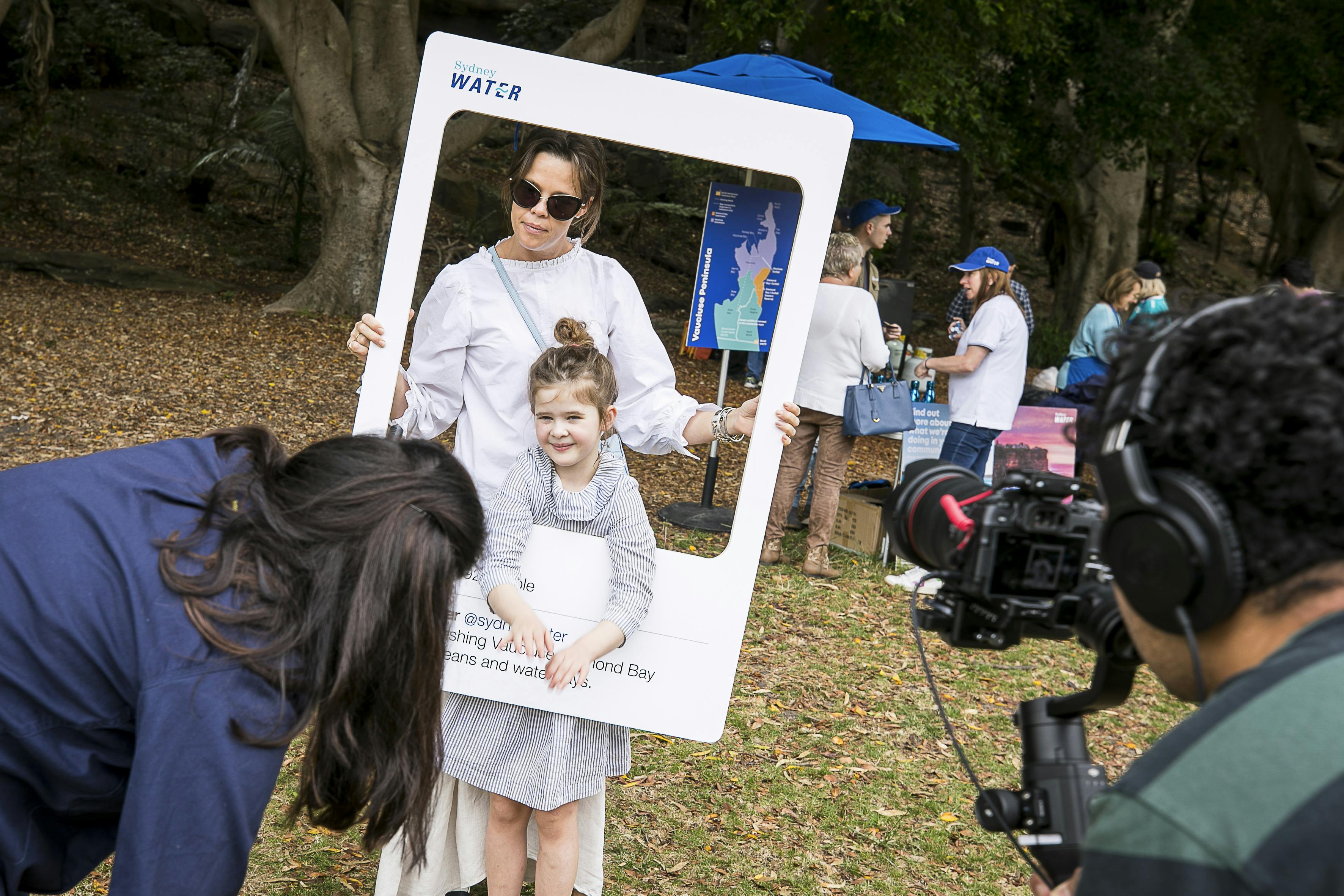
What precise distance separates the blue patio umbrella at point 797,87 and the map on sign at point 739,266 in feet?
3.58

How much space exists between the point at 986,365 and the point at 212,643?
5552 mm

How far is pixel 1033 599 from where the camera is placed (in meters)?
1.45

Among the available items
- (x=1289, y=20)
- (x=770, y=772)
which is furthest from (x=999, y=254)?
(x=1289, y=20)

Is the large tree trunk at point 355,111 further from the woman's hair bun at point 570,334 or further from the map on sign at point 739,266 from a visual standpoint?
the woman's hair bun at point 570,334

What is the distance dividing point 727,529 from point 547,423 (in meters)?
4.79

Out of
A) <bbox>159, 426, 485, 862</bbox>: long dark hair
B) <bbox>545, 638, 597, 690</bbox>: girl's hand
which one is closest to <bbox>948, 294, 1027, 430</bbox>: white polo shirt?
<bbox>545, 638, 597, 690</bbox>: girl's hand

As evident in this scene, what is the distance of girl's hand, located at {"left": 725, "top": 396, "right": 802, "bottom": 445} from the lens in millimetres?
2535

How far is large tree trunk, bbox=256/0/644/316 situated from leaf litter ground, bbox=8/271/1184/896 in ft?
2.72

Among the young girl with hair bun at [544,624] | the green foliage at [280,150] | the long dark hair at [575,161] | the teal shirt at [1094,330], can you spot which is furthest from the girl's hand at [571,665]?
the green foliage at [280,150]

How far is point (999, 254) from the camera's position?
6.39m

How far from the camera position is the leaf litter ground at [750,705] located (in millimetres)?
3514

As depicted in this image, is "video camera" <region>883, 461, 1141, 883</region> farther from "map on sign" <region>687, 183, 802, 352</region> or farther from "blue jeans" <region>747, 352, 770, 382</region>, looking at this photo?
"blue jeans" <region>747, 352, 770, 382</region>

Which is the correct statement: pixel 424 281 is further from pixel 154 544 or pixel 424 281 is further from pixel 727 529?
pixel 154 544

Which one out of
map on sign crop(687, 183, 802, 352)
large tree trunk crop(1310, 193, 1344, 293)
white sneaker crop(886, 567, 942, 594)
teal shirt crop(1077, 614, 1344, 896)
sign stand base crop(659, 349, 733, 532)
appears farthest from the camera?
large tree trunk crop(1310, 193, 1344, 293)
